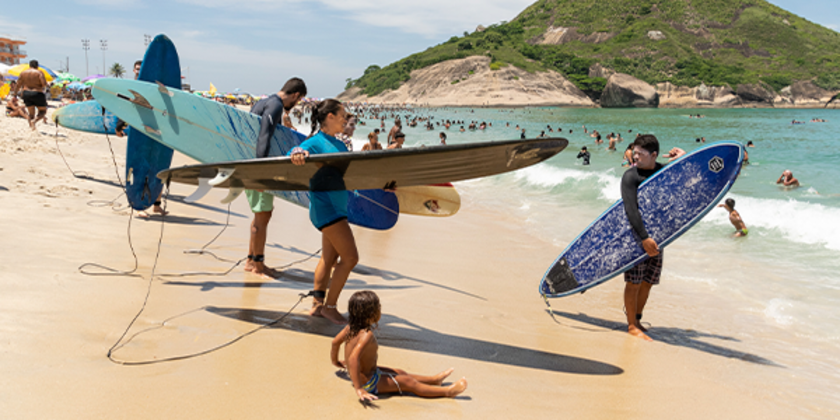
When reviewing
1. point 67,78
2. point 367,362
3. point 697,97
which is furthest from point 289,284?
point 697,97

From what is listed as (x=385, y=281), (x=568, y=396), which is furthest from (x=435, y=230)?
(x=568, y=396)

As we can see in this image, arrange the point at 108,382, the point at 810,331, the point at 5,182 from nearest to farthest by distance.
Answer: the point at 108,382
the point at 810,331
the point at 5,182

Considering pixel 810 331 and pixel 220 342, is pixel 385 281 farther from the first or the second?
pixel 810 331

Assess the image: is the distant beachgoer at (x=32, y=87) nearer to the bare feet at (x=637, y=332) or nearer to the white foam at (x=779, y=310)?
the bare feet at (x=637, y=332)

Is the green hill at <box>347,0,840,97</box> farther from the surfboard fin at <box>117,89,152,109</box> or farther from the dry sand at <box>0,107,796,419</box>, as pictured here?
the surfboard fin at <box>117,89,152,109</box>

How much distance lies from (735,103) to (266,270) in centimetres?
10603

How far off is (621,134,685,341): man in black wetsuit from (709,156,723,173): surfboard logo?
0.38 metres

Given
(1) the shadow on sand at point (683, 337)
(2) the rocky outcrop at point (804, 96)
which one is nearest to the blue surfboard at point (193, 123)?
(1) the shadow on sand at point (683, 337)

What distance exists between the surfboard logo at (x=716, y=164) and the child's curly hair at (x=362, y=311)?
9.80 ft

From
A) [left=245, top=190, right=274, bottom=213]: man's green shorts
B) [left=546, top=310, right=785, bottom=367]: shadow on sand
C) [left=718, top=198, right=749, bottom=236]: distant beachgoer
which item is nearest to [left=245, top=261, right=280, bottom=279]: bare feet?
[left=245, top=190, right=274, bottom=213]: man's green shorts

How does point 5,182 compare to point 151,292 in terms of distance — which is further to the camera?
point 5,182

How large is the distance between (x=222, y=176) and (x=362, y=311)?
1.46 metres

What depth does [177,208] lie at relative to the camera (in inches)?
283

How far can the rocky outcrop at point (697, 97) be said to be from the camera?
91613 millimetres
